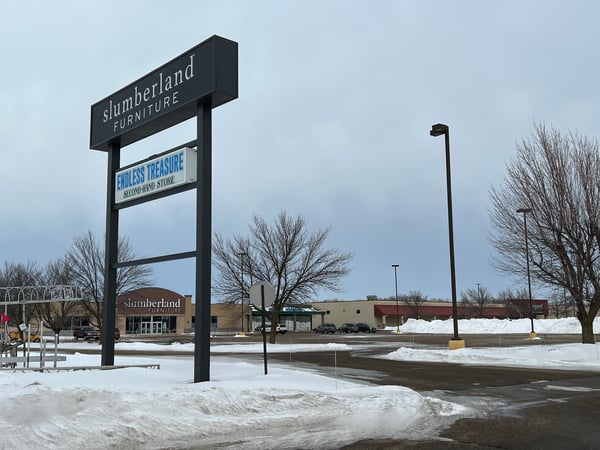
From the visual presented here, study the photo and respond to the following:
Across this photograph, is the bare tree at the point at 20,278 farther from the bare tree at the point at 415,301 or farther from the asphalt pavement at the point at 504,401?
the bare tree at the point at 415,301

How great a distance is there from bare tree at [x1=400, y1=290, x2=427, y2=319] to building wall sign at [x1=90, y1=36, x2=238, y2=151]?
263ft

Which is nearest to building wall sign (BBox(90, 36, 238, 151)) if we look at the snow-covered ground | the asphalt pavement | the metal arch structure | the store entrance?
the metal arch structure

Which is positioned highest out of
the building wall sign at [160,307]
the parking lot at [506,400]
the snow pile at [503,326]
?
the building wall sign at [160,307]

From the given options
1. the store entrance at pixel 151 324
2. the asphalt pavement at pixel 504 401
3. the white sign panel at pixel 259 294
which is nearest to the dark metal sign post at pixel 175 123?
the white sign panel at pixel 259 294

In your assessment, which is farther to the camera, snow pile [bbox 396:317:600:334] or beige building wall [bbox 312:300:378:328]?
beige building wall [bbox 312:300:378:328]

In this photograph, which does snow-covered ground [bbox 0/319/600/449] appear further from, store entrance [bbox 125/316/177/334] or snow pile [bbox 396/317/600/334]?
store entrance [bbox 125/316/177/334]

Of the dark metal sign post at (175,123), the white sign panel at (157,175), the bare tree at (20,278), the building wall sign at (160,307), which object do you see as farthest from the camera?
the building wall sign at (160,307)

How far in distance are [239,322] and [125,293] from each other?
53.7 m

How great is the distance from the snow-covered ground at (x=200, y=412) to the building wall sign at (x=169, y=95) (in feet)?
19.2

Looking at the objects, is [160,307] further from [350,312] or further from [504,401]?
[504,401]

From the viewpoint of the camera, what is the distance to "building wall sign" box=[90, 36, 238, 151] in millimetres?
12008

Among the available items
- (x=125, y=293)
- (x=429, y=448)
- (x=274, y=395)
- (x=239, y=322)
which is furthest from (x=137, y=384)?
(x=239, y=322)

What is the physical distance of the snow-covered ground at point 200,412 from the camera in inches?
306

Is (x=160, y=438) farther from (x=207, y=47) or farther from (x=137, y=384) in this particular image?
(x=207, y=47)
